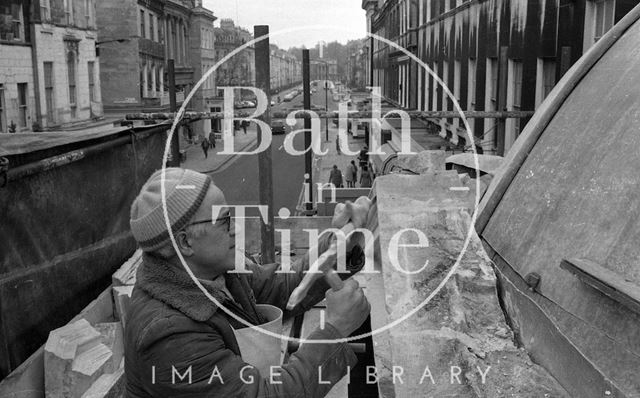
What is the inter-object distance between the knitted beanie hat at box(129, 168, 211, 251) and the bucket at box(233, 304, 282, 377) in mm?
530

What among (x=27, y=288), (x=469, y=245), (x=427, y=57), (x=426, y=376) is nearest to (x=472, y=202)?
(x=469, y=245)

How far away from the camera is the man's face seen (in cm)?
241

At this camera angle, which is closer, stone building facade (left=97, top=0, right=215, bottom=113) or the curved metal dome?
the curved metal dome

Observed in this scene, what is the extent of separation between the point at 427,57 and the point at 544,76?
16363mm

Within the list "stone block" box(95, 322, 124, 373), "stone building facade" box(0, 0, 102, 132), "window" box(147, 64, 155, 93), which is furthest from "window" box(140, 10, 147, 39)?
"stone block" box(95, 322, 124, 373)

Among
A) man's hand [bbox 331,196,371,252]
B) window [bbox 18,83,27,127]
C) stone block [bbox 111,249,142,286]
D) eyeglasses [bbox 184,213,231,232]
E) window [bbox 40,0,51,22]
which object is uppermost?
window [bbox 40,0,51,22]

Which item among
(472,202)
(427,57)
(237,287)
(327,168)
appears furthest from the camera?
(327,168)

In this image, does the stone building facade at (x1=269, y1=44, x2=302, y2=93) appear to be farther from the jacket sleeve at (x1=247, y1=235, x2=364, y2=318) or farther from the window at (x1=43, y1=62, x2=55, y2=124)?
the jacket sleeve at (x1=247, y1=235, x2=364, y2=318)

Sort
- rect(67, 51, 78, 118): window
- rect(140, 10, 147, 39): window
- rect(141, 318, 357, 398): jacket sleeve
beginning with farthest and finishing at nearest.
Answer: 1. rect(140, 10, 147, 39): window
2. rect(67, 51, 78, 118): window
3. rect(141, 318, 357, 398): jacket sleeve

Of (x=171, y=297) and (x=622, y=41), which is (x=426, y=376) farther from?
(x=622, y=41)

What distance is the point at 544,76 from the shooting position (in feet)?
41.4

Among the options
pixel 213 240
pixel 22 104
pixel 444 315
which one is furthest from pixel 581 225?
pixel 22 104

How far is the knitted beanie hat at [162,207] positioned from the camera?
234cm

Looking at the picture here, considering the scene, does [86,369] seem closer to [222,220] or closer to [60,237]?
[60,237]
